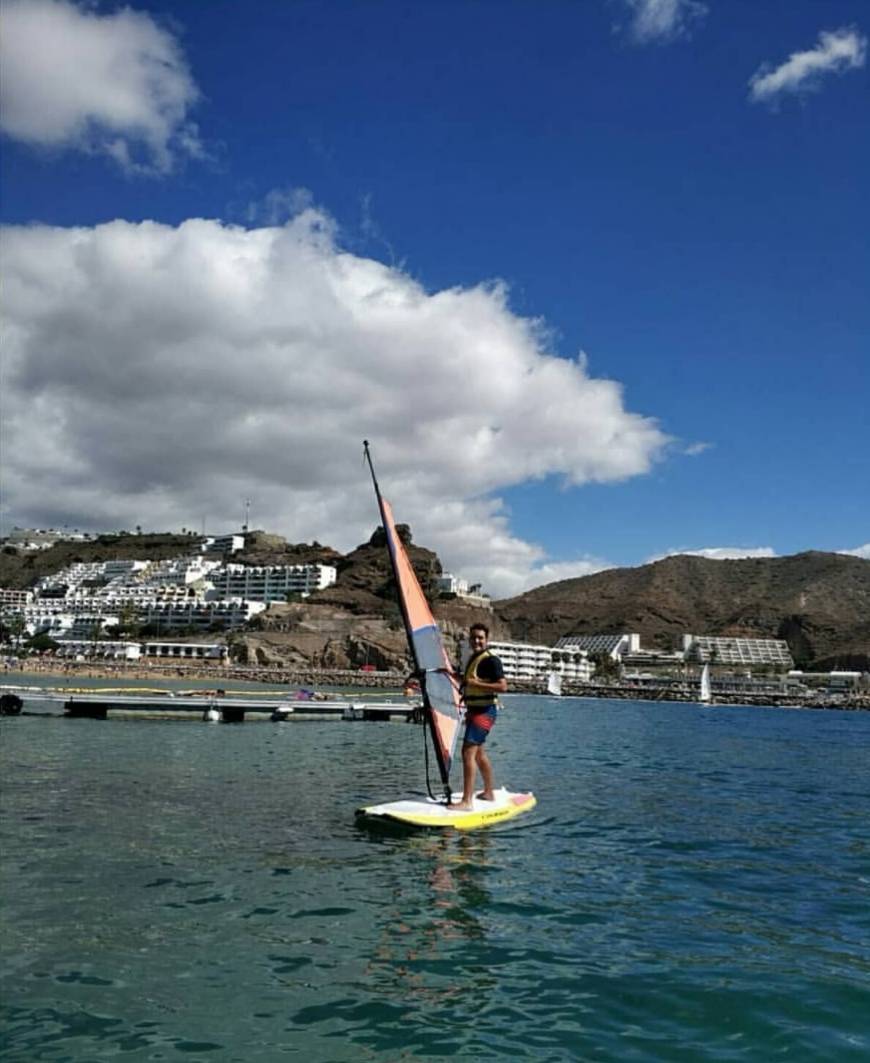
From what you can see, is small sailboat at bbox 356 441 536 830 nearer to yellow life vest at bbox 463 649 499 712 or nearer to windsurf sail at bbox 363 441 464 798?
windsurf sail at bbox 363 441 464 798

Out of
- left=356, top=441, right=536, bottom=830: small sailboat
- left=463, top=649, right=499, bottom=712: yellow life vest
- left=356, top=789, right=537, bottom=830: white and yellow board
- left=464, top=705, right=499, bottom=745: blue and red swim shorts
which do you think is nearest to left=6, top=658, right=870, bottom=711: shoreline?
left=356, top=441, right=536, bottom=830: small sailboat

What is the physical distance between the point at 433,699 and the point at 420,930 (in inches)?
313

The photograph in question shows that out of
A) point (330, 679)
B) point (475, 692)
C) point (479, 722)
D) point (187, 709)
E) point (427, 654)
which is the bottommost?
point (330, 679)

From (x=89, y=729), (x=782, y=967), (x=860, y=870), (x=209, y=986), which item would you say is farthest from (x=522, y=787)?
(x=89, y=729)

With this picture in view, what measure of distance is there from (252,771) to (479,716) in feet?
38.5

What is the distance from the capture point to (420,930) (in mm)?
9609

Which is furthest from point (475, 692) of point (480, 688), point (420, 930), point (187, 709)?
point (187, 709)

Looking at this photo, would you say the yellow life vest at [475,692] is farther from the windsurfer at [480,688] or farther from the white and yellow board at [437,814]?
the white and yellow board at [437,814]

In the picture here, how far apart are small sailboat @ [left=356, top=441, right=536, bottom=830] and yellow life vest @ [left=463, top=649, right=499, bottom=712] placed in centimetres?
85

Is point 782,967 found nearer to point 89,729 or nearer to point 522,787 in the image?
point 522,787

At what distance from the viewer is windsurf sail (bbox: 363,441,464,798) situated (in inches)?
671

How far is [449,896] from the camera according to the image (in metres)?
11.1

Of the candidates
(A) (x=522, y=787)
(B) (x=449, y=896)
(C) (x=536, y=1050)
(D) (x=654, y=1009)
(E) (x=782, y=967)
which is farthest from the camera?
(A) (x=522, y=787)

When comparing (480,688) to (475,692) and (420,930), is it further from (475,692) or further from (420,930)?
(420,930)
